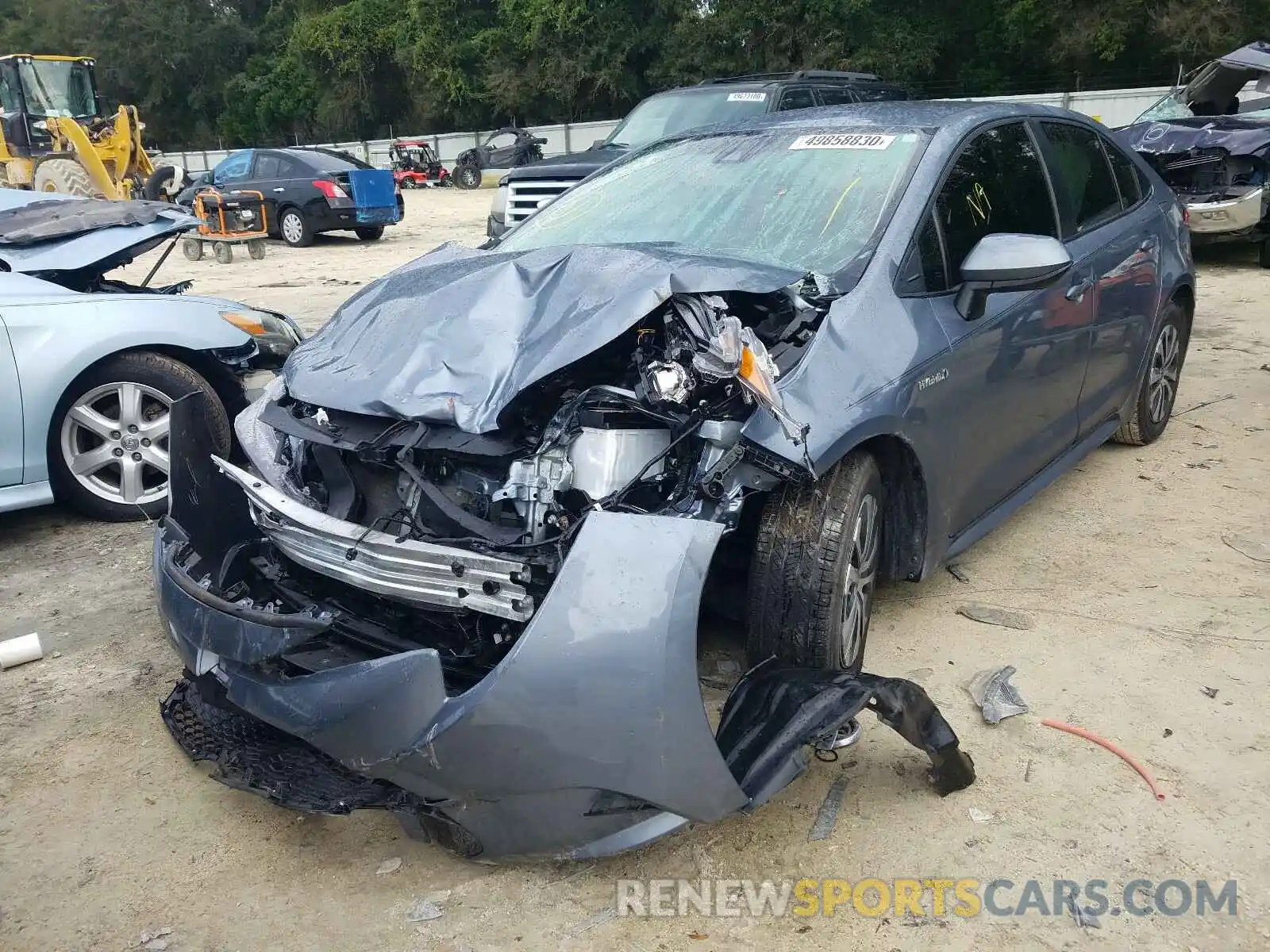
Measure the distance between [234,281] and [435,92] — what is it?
29.8 metres

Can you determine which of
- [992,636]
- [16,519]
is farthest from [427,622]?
[16,519]

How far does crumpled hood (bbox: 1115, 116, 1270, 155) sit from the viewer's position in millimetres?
9406

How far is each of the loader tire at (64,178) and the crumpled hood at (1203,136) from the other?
45.4 feet

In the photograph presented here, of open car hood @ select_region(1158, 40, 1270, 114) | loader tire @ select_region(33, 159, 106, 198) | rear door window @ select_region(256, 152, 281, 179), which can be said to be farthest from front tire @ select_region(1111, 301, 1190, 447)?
loader tire @ select_region(33, 159, 106, 198)

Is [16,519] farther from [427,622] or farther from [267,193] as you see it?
[267,193]

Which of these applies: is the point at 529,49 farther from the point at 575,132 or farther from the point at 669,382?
the point at 669,382

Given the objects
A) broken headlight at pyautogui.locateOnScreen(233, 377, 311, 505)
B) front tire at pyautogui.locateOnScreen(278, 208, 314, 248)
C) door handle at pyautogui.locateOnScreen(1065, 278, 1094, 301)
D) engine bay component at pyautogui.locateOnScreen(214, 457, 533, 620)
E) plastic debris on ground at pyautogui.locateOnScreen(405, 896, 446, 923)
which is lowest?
plastic debris on ground at pyautogui.locateOnScreen(405, 896, 446, 923)

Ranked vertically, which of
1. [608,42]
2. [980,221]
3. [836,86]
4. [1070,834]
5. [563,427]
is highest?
[608,42]

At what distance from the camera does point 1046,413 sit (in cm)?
372

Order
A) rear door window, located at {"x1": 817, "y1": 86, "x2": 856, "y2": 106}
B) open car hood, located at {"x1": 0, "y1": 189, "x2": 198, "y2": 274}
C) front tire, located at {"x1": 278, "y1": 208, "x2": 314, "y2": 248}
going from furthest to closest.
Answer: front tire, located at {"x1": 278, "y1": 208, "x2": 314, "y2": 248}, rear door window, located at {"x1": 817, "y1": 86, "x2": 856, "y2": 106}, open car hood, located at {"x1": 0, "y1": 189, "x2": 198, "y2": 274}

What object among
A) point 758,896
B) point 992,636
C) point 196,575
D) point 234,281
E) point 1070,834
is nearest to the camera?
point 758,896

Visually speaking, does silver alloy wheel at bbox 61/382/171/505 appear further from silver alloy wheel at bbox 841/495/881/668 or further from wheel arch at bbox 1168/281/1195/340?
wheel arch at bbox 1168/281/1195/340

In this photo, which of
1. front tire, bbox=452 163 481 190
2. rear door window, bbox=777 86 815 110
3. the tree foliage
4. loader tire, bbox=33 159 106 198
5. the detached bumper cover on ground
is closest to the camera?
the detached bumper cover on ground

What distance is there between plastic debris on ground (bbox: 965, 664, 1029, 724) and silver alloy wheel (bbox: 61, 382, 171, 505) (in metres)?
3.61
